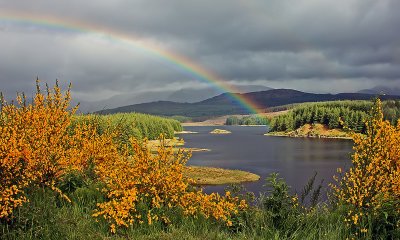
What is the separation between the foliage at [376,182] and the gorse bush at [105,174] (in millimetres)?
3628

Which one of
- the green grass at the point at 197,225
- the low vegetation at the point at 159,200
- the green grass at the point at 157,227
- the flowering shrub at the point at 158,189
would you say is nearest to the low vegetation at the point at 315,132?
the low vegetation at the point at 159,200

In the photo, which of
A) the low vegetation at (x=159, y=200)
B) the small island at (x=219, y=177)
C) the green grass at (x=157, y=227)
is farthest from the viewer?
the small island at (x=219, y=177)

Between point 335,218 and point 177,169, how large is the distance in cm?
541

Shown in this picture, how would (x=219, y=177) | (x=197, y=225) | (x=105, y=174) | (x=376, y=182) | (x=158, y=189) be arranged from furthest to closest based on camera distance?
(x=219, y=177) < (x=105, y=174) < (x=158, y=189) < (x=197, y=225) < (x=376, y=182)

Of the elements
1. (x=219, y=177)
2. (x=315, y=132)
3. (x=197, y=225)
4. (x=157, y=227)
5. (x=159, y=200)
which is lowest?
(x=315, y=132)

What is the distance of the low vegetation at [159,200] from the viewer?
35.1 feet

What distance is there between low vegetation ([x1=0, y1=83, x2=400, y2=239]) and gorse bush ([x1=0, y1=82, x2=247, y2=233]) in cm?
4

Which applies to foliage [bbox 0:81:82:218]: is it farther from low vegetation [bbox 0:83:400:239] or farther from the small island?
the small island

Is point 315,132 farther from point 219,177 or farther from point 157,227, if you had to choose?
point 157,227

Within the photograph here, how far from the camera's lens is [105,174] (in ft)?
44.8

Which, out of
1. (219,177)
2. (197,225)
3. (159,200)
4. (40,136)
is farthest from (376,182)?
(219,177)

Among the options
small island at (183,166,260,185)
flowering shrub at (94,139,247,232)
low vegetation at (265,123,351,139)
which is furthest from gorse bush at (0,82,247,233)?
low vegetation at (265,123,351,139)

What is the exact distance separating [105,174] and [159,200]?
265 centimetres

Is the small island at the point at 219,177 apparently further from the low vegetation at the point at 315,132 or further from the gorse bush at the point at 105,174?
the low vegetation at the point at 315,132
